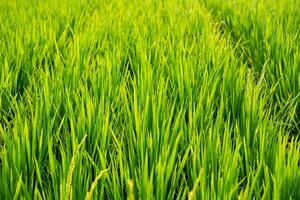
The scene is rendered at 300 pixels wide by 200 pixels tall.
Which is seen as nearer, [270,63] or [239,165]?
[239,165]

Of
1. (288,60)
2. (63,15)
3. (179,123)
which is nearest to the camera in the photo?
(179,123)

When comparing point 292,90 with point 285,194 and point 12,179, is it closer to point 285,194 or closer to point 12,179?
point 285,194

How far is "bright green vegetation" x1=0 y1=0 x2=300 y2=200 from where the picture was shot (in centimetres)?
103

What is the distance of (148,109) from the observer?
1.37m

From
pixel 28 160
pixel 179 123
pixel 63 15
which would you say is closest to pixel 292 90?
pixel 179 123

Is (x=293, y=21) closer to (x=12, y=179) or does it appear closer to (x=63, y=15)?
(x=63, y=15)

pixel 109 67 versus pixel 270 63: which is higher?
pixel 109 67

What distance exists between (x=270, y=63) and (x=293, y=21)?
746mm

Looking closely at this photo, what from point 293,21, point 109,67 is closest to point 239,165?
point 109,67

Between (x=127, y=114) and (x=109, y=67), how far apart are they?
1.13 ft

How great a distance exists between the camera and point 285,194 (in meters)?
0.99

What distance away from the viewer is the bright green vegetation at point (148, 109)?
103cm

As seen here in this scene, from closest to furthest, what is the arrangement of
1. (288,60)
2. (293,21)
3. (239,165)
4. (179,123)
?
(239,165) < (179,123) < (288,60) < (293,21)

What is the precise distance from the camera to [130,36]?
229cm
